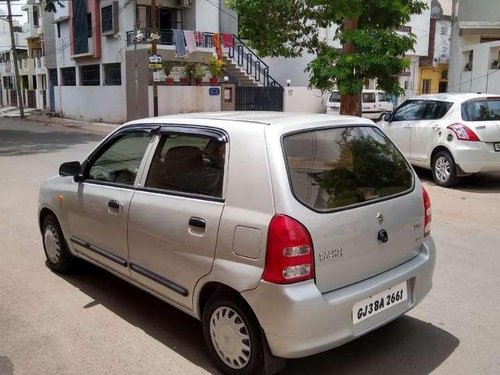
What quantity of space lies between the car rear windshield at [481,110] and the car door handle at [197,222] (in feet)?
22.6

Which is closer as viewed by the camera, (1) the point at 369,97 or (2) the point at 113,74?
(1) the point at 369,97

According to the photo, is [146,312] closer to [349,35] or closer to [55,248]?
[55,248]

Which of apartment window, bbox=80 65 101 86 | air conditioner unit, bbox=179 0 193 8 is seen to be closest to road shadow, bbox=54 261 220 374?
air conditioner unit, bbox=179 0 193 8

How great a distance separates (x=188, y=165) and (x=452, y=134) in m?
6.51

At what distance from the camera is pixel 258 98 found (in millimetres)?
27312

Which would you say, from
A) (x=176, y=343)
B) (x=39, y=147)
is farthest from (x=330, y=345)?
(x=39, y=147)

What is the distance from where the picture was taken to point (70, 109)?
108ft

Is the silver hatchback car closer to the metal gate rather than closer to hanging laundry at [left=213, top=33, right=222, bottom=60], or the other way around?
the metal gate

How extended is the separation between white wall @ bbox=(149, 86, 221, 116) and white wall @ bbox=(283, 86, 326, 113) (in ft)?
13.8

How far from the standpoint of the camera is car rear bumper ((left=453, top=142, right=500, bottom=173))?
337 inches

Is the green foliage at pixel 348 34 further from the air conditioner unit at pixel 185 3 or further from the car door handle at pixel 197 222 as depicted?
the air conditioner unit at pixel 185 3

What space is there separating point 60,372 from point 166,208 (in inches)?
46.9

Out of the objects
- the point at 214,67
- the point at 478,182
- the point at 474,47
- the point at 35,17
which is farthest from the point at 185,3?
the point at 35,17

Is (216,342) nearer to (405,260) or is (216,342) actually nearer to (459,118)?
(405,260)
